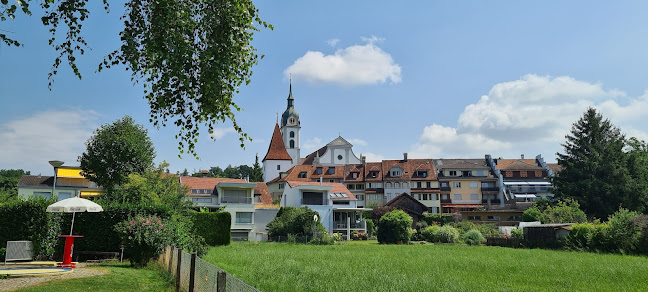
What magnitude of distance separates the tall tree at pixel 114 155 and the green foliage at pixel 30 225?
22.3 metres

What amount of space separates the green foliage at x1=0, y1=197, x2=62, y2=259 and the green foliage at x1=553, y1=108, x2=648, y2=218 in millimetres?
52550

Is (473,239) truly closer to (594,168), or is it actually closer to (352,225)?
(352,225)

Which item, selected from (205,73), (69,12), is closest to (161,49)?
(205,73)

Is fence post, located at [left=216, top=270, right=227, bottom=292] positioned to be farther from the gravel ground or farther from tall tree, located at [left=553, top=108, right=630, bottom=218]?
tall tree, located at [left=553, top=108, right=630, bottom=218]

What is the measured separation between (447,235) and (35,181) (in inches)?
1935

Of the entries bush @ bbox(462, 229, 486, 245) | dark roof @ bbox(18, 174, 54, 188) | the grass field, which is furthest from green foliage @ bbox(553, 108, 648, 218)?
dark roof @ bbox(18, 174, 54, 188)

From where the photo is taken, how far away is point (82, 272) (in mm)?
14148

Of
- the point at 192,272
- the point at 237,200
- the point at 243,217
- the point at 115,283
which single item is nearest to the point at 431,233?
the point at 243,217

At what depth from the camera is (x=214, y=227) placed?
114 ft

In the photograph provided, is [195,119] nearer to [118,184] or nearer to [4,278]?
[4,278]

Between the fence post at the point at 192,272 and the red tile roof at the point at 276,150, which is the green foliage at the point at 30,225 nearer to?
the fence post at the point at 192,272

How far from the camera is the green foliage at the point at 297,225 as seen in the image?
40719 millimetres

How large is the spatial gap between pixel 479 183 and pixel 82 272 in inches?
2780

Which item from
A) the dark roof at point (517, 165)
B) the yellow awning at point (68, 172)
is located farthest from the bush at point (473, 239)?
the yellow awning at point (68, 172)
